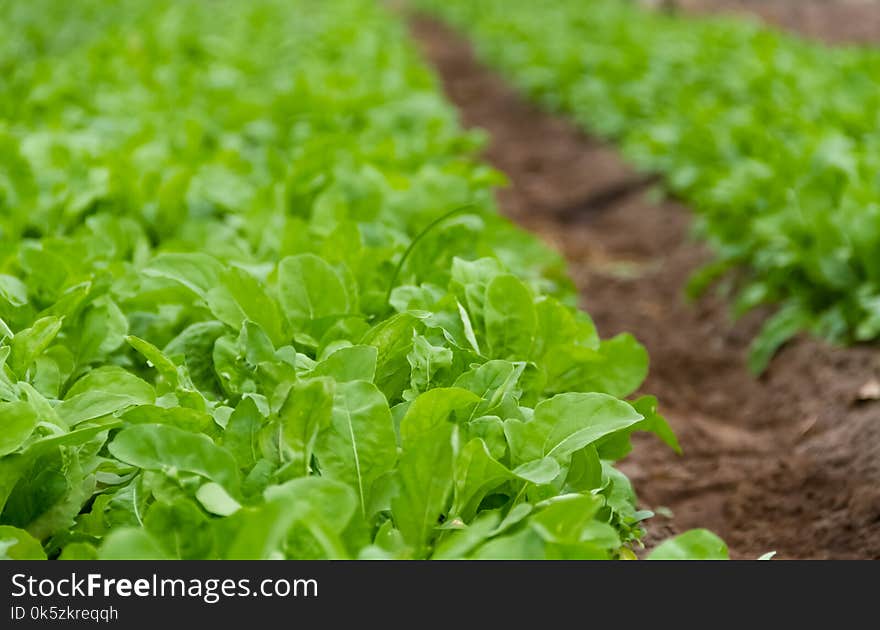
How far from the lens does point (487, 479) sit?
190cm

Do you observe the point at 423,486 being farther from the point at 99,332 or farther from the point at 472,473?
the point at 99,332

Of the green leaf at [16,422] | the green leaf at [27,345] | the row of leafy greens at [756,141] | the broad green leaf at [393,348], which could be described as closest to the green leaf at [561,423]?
the broad green leaf at [393,348]

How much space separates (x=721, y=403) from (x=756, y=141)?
93.8 inches

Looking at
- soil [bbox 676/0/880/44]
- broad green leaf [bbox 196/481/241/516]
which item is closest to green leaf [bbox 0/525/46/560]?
broad green leaf [bbox 196/481/241/516]

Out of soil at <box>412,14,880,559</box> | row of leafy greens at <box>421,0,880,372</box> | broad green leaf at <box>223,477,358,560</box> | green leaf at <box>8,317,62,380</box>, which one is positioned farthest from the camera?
row of leafy greens at <box>421,0,880,372</box>

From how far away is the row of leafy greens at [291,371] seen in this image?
5.70 feet

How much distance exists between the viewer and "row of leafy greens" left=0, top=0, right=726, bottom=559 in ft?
5.70

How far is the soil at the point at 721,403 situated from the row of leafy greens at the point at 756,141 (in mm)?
186

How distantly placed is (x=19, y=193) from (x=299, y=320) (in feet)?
5.41

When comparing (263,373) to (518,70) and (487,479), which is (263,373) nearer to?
(487,479)

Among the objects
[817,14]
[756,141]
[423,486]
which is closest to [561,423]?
[423,486]

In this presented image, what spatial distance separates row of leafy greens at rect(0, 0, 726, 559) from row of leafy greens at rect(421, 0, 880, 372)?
133 cm

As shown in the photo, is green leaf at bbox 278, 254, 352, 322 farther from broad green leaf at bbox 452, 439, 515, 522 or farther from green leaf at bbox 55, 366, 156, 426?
broad green leaf at bbox 452, 439, 515, 522
